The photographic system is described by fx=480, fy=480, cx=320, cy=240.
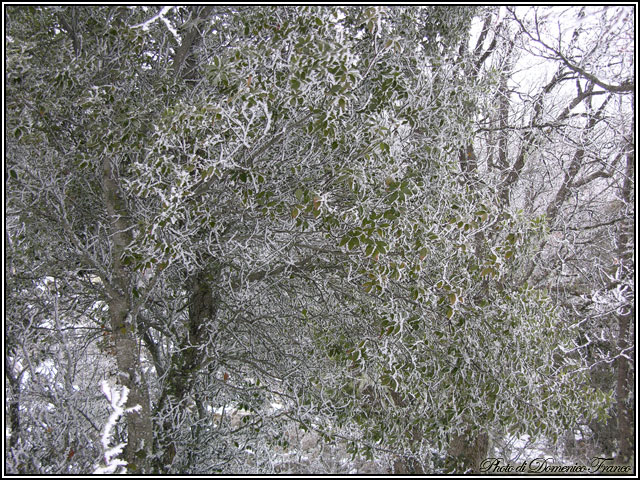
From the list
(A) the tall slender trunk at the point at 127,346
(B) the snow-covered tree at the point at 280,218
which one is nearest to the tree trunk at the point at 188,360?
(B) the snow-covered tree at the point at 280,218

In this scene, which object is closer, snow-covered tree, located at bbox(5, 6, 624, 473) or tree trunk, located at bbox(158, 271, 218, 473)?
snow-covered tree, located at bbox(5, 6, 624, 473)

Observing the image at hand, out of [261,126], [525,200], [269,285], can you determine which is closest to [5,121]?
[261,126]

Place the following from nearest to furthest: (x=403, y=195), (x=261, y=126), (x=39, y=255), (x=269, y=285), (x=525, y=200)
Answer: (x=403, y=195) → (x=261, y=126) → (x=39, y=255) → (x=269, y=285) → (x=525, y=200)

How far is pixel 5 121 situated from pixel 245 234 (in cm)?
195

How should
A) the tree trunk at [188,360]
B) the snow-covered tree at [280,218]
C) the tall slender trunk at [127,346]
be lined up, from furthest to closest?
the tree trunk at [188,360] < the tall slender trunk at [127,346] < the snow-covered tree at [280,218]

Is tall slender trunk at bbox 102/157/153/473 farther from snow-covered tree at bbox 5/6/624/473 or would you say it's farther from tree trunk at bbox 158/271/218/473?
tree trunk at bbox 158/271/218/473

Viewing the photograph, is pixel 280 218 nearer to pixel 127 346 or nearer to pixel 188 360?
pixel 127 346

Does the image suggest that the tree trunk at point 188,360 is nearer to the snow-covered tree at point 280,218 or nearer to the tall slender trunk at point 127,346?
the snow-covered tree at point 280,218

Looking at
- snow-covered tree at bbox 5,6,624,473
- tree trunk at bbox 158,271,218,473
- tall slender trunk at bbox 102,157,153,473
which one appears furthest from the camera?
tree trunk at bbox 158,271,218,473

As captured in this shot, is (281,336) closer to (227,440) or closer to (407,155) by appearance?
(227,440)

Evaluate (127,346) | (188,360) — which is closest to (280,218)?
(127,346)

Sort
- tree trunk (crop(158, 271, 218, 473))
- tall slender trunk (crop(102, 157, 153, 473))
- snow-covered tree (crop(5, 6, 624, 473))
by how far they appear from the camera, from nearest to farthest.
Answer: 1. snow-covered tree (crop(5, 6, 624, 473))
2. tall slender trunk (crop(102, 157, 153, 473))
3. tree trunk (crop(158, 271, 218, 473))

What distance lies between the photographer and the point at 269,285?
4.72 meters

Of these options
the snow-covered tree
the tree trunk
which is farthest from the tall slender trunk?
the tree trunk
